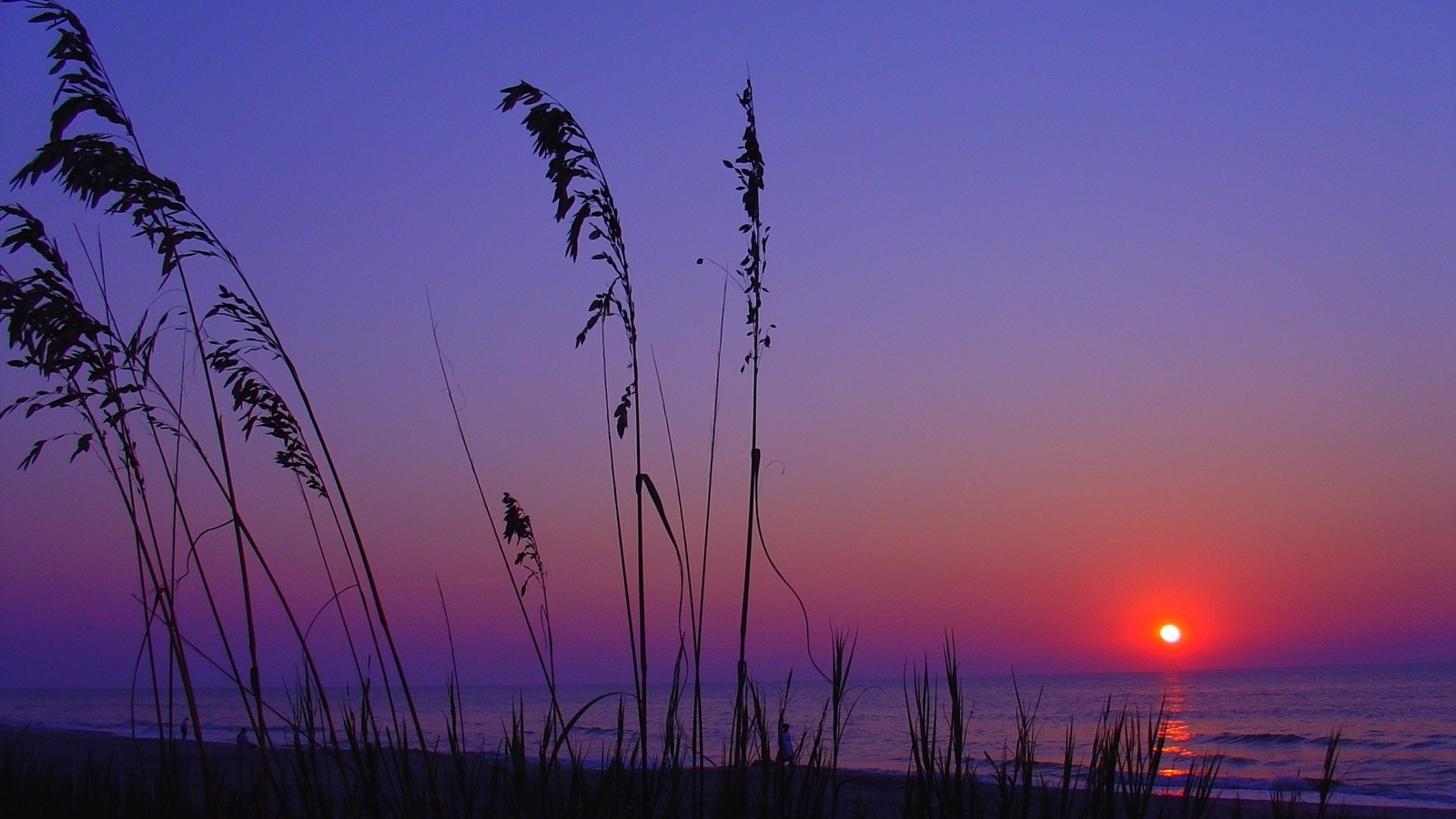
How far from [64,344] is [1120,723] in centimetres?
234

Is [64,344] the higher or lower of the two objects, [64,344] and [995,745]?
the higher

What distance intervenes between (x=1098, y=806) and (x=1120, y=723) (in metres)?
0.29

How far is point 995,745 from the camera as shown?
2619cm

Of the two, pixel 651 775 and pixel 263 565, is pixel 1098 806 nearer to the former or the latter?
pixel 651 775

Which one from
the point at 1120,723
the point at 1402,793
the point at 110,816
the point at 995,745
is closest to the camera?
the point at 1120,723

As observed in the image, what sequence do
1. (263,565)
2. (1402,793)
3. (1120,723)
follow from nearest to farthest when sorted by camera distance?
(263,565)
(1120,723)
(1402,793)

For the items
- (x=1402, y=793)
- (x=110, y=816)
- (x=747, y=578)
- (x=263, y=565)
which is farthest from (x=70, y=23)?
(x=1402, y=793)

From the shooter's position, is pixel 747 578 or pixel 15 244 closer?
pixel 747 578

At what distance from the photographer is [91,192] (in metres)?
1.81

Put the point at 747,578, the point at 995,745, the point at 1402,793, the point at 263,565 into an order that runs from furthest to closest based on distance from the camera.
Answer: the point at 995,745, the point at 1402,793, the point at 263,565, the point at 747,578

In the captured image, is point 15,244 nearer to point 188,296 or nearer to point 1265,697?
point 188,296

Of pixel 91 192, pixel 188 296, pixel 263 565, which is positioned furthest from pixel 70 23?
pixel 263 565

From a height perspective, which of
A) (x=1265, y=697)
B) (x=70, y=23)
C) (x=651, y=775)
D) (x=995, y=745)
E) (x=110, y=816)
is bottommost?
(x=1265, y=697)

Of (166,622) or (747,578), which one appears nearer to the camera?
(747,578)
